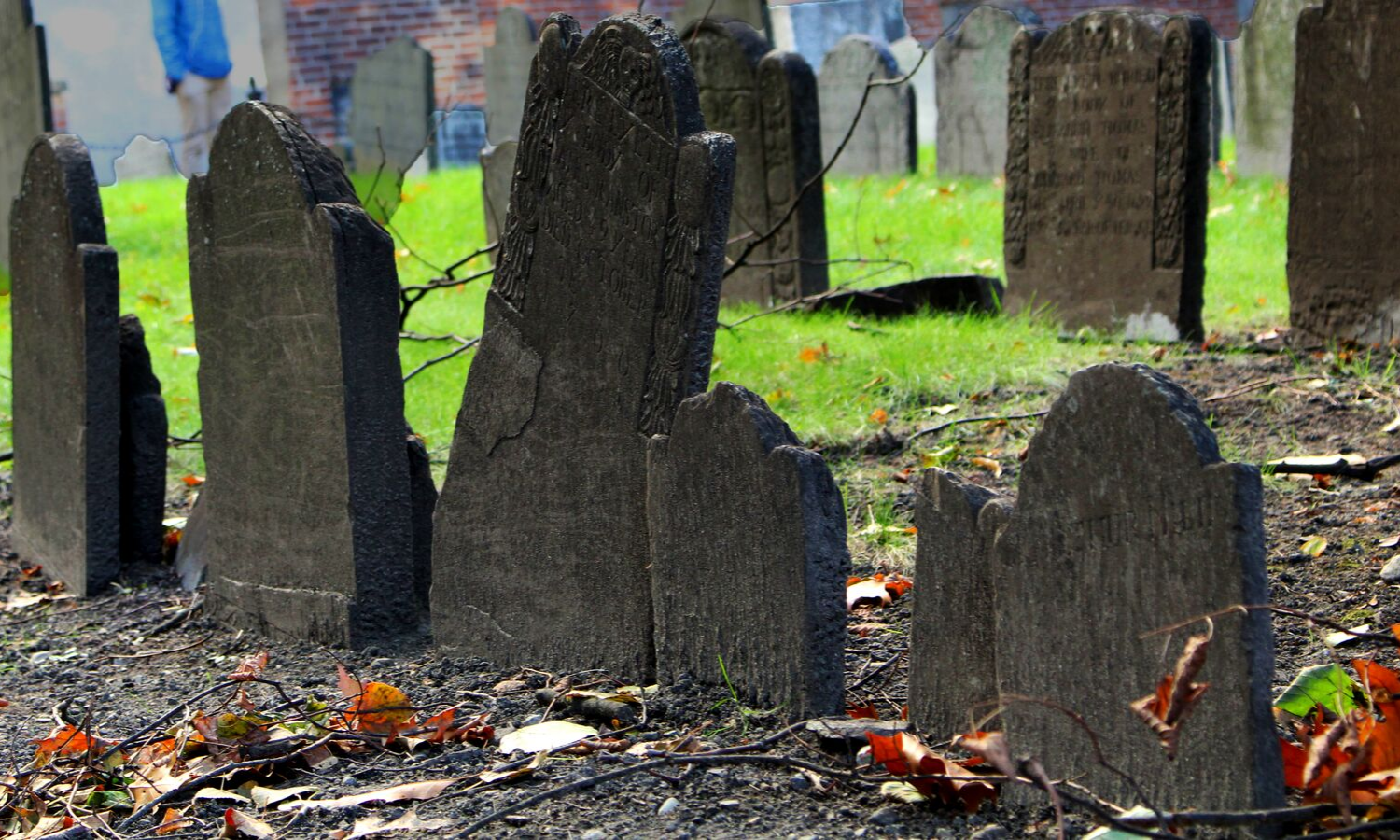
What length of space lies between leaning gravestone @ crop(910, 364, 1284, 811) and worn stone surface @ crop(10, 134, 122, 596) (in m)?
3.08

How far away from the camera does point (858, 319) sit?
7.76 meters

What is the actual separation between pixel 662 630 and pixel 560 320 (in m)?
0.76

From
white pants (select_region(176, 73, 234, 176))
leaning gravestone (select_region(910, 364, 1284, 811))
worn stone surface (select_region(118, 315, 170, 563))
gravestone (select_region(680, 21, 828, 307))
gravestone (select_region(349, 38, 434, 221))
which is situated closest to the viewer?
leaning gravestone (select_region(910, 364, 1284, 811))

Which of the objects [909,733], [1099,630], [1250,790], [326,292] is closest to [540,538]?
[326,292]

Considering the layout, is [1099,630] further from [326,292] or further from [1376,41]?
[1376,41]

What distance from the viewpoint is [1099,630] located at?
2.22 meters

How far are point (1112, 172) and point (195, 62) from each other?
10.2m

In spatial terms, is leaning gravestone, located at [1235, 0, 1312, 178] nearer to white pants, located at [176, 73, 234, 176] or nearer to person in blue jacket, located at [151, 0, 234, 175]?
person in blue jacket, located at [151, 0, 234, 175]

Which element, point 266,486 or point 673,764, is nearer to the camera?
point 673,764

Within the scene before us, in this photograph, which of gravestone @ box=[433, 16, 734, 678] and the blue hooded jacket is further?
the blue hooded jacket

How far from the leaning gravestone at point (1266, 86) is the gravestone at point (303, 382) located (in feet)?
34.4

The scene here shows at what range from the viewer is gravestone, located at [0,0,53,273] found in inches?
423

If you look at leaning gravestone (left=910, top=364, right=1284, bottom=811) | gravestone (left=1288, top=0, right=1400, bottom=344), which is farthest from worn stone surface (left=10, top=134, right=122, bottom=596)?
gravestone (left=1288, top=0, right=1400, bottom=344)

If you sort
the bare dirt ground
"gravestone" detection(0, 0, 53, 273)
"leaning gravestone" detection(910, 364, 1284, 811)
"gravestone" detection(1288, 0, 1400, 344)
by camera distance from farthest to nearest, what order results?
"gravestone" detection(0, 0, 53, 273)
"gravestone" detection(1288, 0, 1400, 344)
the bare dirt ground
"leaning gravestone" detection(910, 364, 1284, 811)
